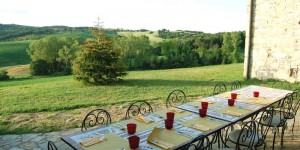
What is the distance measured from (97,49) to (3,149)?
7607mm

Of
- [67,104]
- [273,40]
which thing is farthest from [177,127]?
[273,40]

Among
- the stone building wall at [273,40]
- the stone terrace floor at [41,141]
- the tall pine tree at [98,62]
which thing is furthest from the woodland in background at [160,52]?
the stone terrace floor at [41,141]

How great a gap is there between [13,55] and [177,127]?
50208 millimetres

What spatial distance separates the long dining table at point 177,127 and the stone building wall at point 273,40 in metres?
6.81

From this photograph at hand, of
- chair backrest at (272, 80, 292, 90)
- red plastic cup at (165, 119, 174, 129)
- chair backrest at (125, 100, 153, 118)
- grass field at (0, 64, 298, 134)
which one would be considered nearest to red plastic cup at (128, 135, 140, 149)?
red plastic cup at (165, 119, 174, 129)

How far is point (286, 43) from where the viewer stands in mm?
10422

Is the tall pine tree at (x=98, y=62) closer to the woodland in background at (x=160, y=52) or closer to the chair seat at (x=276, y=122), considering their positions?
the chair seat at (x=276, y=122)

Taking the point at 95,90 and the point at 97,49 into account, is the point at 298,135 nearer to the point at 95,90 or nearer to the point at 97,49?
the point at 95,90

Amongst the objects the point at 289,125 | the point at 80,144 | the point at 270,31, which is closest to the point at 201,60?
the point at 270,31

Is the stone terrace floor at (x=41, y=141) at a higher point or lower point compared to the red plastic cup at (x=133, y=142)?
lower

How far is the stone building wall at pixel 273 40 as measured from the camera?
10.2 meters

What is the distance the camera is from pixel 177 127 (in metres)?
3.20

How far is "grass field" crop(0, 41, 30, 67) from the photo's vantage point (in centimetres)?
4410

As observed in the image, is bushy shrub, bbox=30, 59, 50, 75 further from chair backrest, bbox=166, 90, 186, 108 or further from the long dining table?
the long dining table
